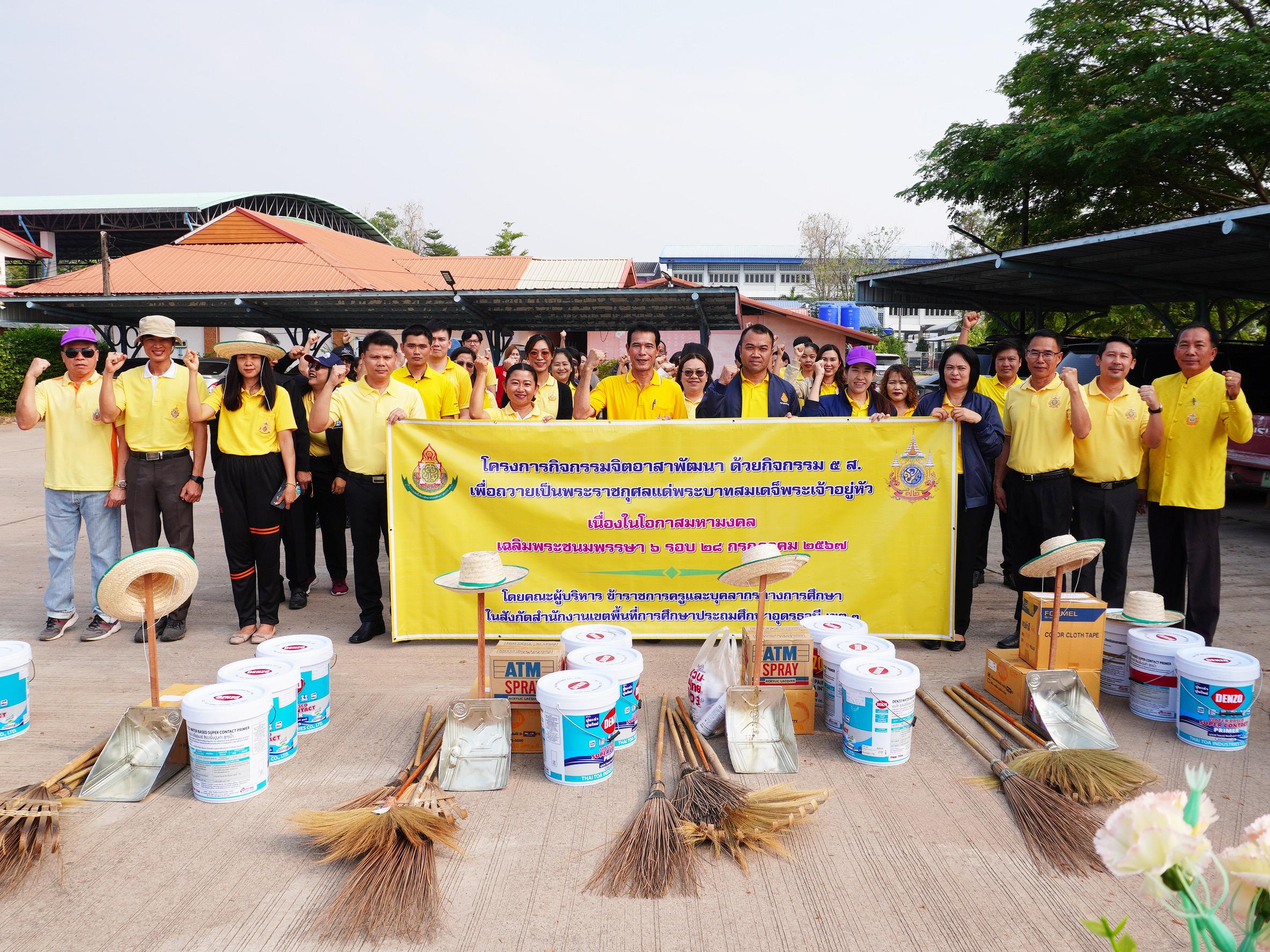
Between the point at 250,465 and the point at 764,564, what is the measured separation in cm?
349

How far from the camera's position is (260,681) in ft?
12.3

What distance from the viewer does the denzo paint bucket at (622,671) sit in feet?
12.7

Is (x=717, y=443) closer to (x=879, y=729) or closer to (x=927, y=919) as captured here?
(x=879, y=729)

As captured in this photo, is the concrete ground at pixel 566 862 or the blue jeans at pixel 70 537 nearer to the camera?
the concrete ground at pixel 566 862

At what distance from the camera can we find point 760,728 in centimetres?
394

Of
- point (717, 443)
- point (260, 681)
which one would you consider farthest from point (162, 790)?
point (717, 443)

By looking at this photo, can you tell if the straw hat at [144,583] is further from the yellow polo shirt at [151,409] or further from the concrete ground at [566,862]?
the yellow polo shirt at [151,409]

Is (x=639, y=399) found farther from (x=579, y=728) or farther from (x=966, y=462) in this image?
(x=579, y=728)

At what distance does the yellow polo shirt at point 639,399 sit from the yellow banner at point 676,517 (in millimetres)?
685

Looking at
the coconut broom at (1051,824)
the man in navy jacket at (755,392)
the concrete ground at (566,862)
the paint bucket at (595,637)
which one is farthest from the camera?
the man in navy jacket at (755,392)

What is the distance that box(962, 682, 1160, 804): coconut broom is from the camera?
3.42m

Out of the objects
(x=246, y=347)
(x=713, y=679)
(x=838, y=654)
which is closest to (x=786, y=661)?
(x=838, y=654)

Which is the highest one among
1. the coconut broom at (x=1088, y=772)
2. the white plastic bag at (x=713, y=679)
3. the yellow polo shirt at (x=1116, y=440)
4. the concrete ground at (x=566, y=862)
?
the yellow polo shirt at (x=1116, y=440)

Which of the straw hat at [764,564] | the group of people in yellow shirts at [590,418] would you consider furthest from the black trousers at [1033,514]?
the straw hat at [764,564]
